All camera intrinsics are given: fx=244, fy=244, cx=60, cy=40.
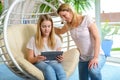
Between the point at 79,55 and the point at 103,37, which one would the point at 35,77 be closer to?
the point at 79,55

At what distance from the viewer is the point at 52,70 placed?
243cm

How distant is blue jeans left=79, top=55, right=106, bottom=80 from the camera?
7.89 ft

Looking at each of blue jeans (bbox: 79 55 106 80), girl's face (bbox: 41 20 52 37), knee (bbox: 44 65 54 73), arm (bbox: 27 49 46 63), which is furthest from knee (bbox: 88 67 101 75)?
girl's face (bbox: 41 20 52 37)

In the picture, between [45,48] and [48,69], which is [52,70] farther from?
[45,48]

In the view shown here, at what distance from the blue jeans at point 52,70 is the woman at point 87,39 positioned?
0.90ft

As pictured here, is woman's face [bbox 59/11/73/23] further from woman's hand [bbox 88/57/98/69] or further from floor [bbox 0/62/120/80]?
floor [bbox 0/62/120/80]

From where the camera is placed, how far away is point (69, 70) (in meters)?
2.60

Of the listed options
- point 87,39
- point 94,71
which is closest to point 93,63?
point 94,71

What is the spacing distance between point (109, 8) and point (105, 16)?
0.60ft

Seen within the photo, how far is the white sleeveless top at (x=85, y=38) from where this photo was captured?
2.48m

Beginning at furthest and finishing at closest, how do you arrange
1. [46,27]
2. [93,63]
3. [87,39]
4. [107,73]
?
[107,73], [46,27], [87,39], [93,63]

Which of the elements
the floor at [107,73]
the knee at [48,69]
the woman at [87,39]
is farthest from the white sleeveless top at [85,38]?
the floor at [107,73]

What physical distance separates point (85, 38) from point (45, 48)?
Answer: 483 millimetres

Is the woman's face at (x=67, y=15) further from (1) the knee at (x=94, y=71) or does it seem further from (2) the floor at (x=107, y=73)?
(2) the floor at (x=107, y=73)
